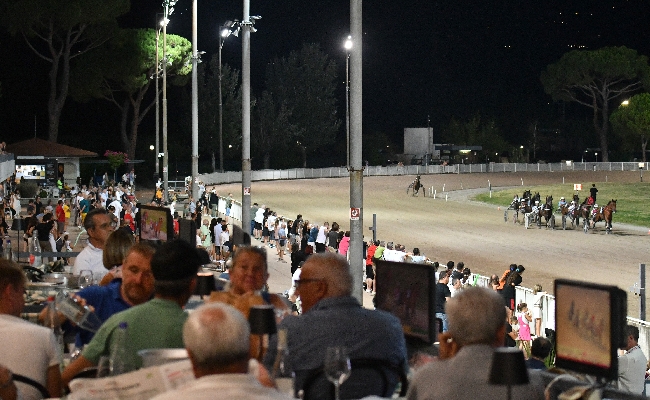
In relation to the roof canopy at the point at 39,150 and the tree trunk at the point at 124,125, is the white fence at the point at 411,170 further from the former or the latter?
the roof canopy at the point at 39,150

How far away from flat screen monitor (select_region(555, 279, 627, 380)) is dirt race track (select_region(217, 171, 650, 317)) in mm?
13499

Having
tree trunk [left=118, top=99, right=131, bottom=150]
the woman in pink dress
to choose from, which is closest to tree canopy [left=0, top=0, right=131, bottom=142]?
tree trunk [left=118, top=99, right=131, bottom=150]

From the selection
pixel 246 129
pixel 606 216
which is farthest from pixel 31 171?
pixel 246 129

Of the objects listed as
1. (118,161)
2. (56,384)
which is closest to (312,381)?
(56,384)

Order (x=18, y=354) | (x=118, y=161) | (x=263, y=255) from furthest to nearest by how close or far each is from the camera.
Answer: (x=118, y=161) < (x=263, y=255) < (x=18, y=354)

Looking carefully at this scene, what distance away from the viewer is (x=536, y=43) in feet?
399

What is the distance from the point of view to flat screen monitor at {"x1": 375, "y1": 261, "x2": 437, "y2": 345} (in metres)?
4.81

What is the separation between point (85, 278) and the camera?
6445mm

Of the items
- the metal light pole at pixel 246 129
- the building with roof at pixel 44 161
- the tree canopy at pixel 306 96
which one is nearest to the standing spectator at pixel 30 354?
the metal light pole at pixel 246 129

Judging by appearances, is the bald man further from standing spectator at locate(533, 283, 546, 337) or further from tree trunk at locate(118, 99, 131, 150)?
tree trunk at locate(118, 99, 131, 150)

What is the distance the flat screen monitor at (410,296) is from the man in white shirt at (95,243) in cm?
251

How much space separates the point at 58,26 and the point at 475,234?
34.3 meters

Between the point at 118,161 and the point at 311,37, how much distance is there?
225 ft

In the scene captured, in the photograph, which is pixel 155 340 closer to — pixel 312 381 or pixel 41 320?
pixel 312 381
